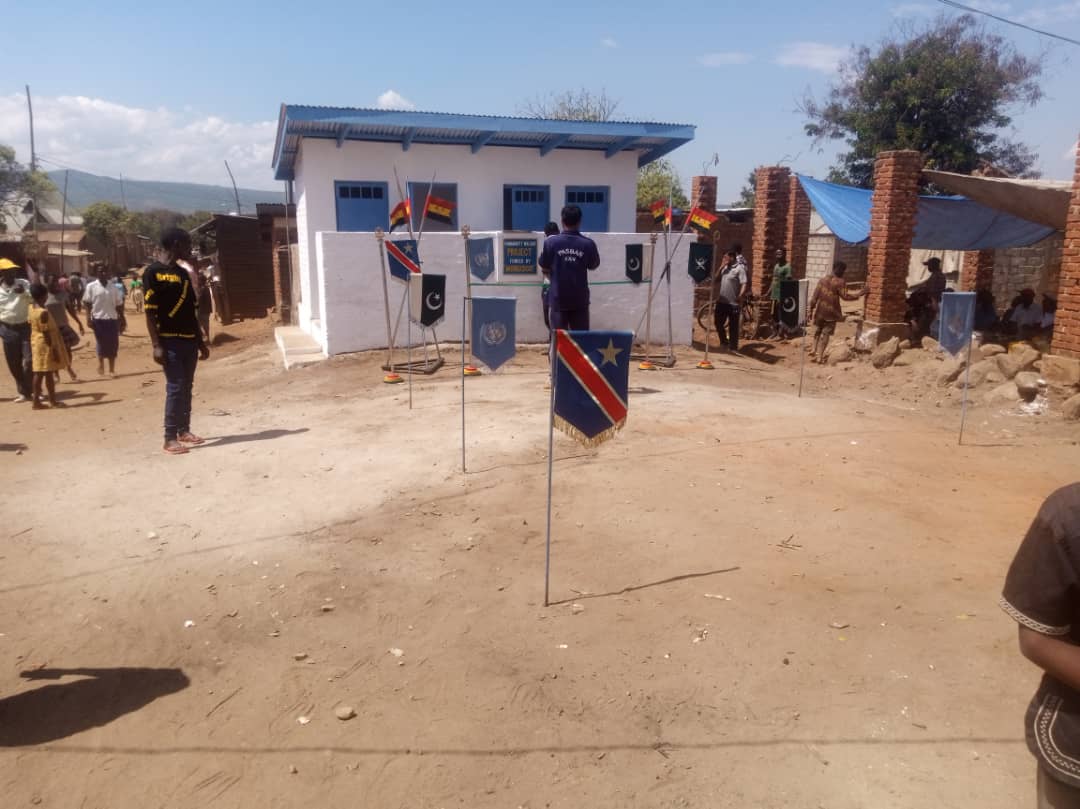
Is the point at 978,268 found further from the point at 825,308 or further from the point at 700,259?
the point at 700,259

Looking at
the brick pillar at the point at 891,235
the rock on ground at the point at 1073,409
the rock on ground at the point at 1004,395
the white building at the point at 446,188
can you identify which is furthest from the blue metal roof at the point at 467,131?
the rock on ground at the point at 1073,409

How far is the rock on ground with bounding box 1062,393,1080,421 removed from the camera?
8.79 metres

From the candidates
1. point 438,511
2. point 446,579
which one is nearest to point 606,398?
point 446,579

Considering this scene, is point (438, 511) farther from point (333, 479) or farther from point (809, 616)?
point (809, 616)

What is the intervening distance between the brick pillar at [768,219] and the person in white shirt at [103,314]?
12097 mm

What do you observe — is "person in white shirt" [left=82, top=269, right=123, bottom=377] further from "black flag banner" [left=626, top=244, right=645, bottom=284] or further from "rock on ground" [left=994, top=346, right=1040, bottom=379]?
"rock on ground" [left=994, top=346, right=1040, bottom=379]

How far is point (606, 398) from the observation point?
4.58 metres

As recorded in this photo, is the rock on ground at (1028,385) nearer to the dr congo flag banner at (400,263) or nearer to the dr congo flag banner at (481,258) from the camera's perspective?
the dr congo flag banner at (481,258)

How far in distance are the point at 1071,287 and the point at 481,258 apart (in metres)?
7.50

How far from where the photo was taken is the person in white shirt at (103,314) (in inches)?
506

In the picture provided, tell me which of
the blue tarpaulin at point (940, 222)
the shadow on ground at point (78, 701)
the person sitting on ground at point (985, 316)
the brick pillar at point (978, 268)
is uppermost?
the blue tarpaulin at point (940, 222)

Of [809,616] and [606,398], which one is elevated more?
[606,398]

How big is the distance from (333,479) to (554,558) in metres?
2.40

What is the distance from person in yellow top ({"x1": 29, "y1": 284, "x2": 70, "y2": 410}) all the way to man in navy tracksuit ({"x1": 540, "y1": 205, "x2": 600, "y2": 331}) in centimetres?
654
